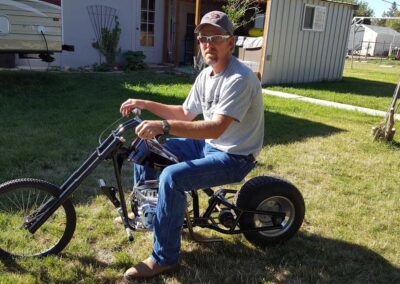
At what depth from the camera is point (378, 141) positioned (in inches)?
246

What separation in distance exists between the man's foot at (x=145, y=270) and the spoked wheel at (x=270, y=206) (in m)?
0.66

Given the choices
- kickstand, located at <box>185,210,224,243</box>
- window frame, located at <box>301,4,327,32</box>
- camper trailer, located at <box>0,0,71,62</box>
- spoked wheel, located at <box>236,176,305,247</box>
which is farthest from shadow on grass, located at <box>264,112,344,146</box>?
window frame, located at <box>301,4,327,32</box>

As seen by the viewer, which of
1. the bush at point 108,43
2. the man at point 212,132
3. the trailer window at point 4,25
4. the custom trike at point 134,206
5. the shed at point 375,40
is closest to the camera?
the man at point 212,132

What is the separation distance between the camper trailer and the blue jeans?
6.50m

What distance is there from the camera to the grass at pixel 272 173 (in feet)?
9.26

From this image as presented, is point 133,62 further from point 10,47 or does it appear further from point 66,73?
point 10,47

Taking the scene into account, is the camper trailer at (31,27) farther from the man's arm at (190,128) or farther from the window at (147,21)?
the man's arm at (190,128)

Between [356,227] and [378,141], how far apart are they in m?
3.06

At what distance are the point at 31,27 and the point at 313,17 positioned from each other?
785 cm

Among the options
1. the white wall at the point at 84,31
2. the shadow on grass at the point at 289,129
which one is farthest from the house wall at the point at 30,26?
the shadow on grass at the point at 289,129

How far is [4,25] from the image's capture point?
7.83m

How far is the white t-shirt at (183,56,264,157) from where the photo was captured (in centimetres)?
254

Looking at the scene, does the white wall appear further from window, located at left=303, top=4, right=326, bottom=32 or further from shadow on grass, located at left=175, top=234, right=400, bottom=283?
shadow on grass, located at left=175, top=234, right=400, bottom=283

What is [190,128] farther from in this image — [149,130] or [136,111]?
[136,111]
